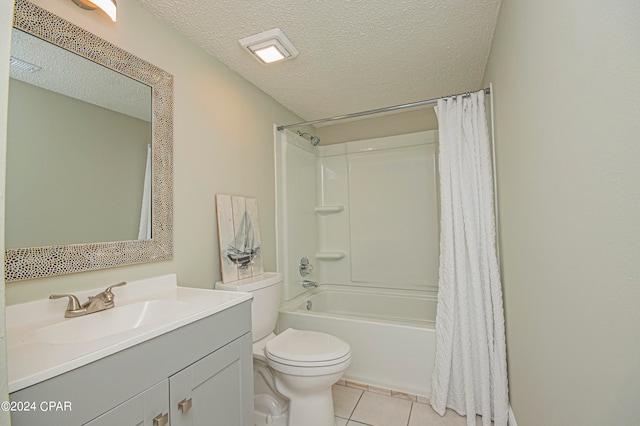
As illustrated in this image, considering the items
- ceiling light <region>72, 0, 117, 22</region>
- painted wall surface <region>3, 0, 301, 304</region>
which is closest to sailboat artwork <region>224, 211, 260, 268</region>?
painted wall surface <region>3, 0, 301, 304</region>

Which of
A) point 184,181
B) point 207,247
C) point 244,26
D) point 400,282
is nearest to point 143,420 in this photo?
point 207,247

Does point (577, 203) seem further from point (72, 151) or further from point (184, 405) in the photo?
point (72, 151)

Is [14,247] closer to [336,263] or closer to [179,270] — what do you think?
[179,270]

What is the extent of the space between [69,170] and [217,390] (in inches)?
40.3

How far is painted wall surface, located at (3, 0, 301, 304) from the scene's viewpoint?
118cm

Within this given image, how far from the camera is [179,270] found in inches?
60.0

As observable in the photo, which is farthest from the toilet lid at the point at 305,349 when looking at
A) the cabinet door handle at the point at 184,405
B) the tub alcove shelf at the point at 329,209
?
the tub alcove shelf at the point at 329,209

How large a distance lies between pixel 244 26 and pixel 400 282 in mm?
2397

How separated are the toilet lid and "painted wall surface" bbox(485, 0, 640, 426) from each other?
89 cm

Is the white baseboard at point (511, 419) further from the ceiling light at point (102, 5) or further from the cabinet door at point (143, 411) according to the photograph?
Result: the ceiling light at point (102, 5)

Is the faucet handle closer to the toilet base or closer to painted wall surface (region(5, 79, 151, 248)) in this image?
painted wall surface (region(5, 79, 151, 248))

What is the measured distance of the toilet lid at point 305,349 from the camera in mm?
1499

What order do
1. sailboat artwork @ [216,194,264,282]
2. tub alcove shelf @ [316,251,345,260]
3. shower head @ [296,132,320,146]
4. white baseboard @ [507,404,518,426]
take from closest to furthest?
white baseboard @ [507,404,518,426], sailboat artwork @ [216,194,264,282], shower head @ [296,132,320,146], tub alcove shelf @ [316,251,345,260]

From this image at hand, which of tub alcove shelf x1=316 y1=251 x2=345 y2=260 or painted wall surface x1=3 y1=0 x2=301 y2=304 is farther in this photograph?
tub alcove shelf x1=316 y1=251 x2=345 y2=260
